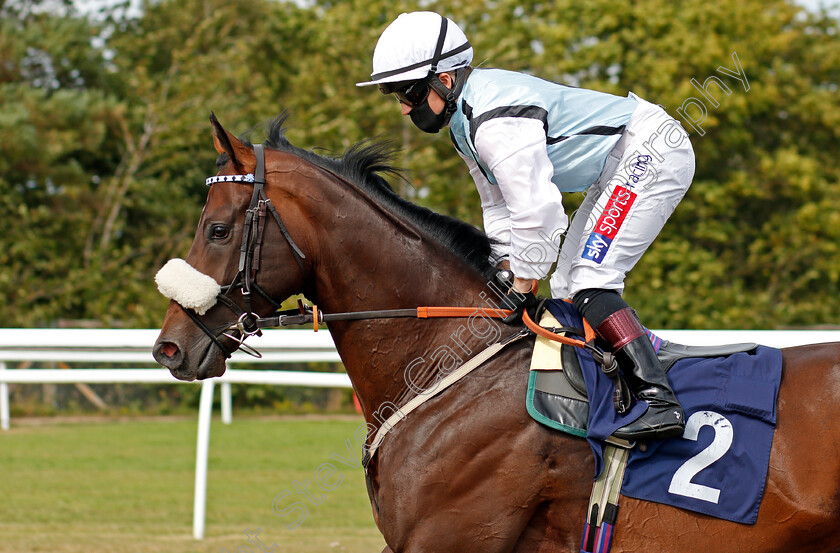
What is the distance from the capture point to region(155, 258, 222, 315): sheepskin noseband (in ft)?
9.04

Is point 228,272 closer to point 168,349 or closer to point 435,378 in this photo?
point 168,349

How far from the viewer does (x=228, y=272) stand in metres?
2.82

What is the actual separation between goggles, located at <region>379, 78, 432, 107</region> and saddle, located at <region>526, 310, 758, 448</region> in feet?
2.89

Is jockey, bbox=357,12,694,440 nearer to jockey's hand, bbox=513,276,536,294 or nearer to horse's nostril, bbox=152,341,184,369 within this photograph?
jockey's hand, bbox=513,276,536,294

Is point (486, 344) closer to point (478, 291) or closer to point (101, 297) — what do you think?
point (478, 291)

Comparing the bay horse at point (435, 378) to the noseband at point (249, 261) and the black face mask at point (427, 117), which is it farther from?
the black face mask at point (427, 117)

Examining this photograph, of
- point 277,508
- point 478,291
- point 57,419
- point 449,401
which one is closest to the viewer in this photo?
point 449,401

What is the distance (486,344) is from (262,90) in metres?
18.1

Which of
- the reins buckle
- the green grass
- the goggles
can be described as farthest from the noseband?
the green grass

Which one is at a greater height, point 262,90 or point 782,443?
point 262,90

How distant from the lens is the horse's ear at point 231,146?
286cm

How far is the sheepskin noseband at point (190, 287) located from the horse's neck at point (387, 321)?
14.7 inches

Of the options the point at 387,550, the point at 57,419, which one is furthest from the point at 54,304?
the point at 387,550

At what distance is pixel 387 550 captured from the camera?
294 centimetres
